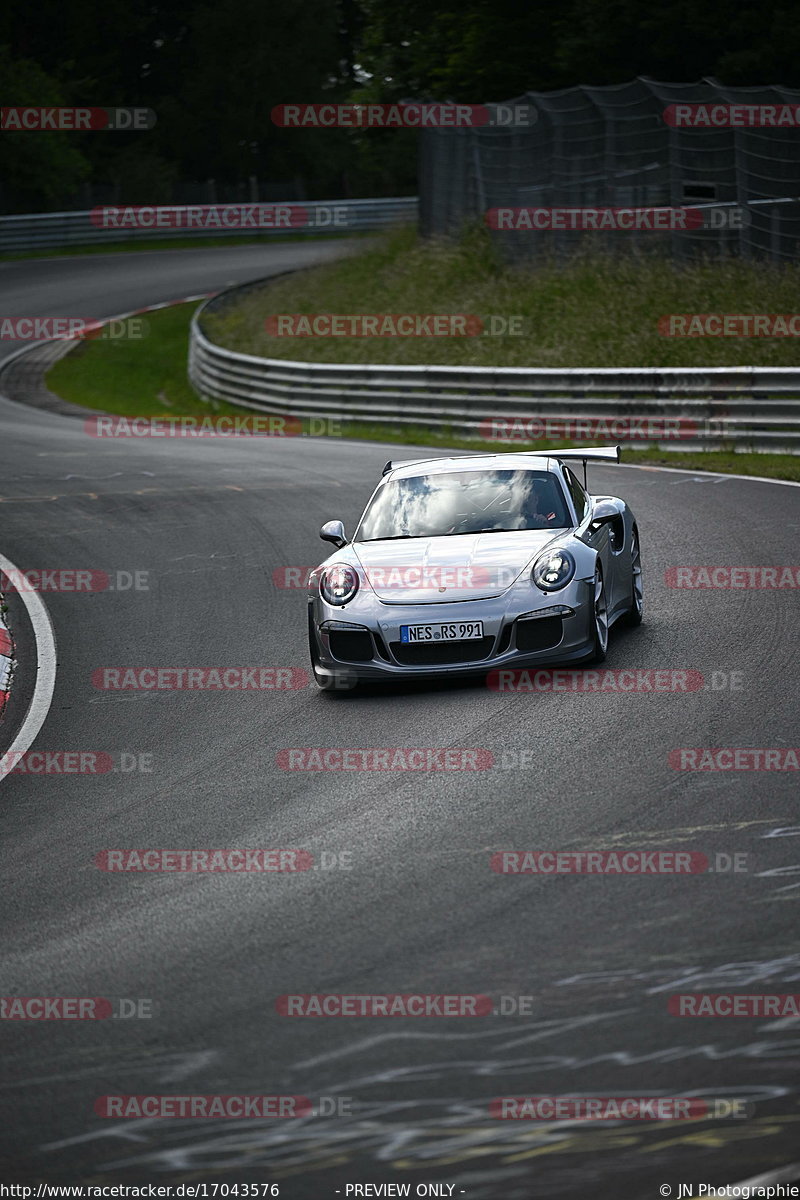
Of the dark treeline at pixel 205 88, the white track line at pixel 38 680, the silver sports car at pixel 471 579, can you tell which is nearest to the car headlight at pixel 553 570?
the silver sports car at pixel 471 579

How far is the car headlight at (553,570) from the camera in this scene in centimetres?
961

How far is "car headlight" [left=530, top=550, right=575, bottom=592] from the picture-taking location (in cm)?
961

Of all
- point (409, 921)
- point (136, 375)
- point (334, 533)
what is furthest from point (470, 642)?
point (136, 375)

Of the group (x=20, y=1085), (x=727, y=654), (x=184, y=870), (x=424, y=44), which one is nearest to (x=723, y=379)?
(x=727, y=654)

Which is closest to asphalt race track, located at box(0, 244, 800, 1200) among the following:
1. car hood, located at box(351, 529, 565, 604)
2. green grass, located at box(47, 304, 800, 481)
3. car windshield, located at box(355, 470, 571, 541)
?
car hood, located at box(351, 529, 565, 604)

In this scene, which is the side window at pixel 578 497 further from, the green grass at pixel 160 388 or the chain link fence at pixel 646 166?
the chain link fence at pixel 646 166

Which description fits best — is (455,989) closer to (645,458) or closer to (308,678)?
(308,678)

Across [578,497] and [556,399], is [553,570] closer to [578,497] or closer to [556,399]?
[578,497]

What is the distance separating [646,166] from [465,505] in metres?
19.1

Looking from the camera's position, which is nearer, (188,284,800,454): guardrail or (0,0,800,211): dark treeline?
(188,284,800,454): guardrail

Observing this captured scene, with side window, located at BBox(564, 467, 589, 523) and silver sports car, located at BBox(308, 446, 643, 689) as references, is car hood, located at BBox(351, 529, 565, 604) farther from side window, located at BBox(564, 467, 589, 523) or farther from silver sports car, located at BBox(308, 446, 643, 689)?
side window, located at BBox(564, 467, 589, 523)

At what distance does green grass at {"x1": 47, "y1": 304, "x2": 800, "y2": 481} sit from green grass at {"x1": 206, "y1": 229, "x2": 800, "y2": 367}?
178 centimetres

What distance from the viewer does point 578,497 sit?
36.2ft

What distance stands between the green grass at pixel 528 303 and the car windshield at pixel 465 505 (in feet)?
46.6
